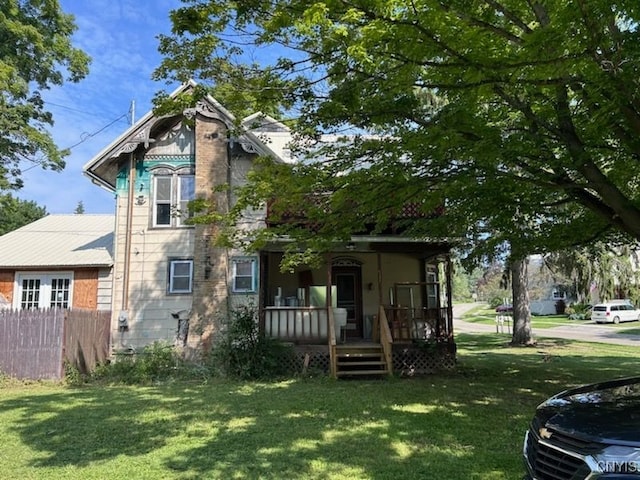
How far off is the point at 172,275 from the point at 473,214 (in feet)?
29.7

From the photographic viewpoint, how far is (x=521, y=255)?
13.1m

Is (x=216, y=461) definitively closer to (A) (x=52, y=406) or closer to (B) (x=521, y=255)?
(A) (x=52, y=406)

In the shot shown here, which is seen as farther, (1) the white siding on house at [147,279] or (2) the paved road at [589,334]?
(2) the paved road at [589,334]

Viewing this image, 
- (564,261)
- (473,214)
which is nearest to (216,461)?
(473,214)

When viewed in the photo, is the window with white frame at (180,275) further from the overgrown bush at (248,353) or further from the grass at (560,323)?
the grass at (560,323)

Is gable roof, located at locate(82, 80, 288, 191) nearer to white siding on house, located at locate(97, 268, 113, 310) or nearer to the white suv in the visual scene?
white siding on house, located at locate(97, 268, 113, 310)

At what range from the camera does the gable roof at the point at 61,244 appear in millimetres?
15891

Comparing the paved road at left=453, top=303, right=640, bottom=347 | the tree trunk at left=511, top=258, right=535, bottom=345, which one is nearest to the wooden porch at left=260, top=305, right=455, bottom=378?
the tree trunk at left=511, top=258, right=535, bottom=345

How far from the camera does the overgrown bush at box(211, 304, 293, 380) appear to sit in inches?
528

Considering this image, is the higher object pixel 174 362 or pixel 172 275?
pixel 172 275

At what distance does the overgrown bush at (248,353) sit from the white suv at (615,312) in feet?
124

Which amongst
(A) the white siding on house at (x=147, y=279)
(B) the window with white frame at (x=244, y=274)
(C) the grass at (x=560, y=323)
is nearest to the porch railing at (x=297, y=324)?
(B) the window with white frame at (x=244, y=274)

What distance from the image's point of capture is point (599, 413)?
3570mm

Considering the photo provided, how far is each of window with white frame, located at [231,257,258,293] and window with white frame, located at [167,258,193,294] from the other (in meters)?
1.28
